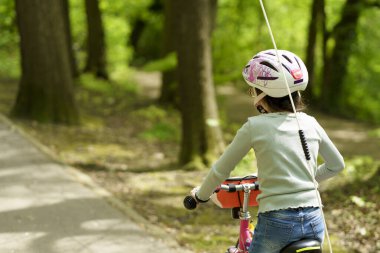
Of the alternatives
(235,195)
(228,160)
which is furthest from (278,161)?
(235,195)

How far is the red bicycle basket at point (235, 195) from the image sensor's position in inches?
148

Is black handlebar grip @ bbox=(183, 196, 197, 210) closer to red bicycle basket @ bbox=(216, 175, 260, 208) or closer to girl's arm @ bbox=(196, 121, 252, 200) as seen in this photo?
girl's arm @ bbox=(196, 121, 252, 200)

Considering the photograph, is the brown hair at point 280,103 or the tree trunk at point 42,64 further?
the tree trunk at point 42,64

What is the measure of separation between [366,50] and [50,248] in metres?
16.9

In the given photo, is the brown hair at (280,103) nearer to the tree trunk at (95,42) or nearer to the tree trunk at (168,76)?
the tree trunk at (168,76)

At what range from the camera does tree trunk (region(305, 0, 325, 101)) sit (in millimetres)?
21109

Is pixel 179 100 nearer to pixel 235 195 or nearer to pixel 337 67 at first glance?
pixel 235 195

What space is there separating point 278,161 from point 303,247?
51 centimetres

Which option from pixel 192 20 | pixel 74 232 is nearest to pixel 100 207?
pixel 74 232

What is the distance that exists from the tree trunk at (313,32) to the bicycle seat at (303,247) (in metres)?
18.1

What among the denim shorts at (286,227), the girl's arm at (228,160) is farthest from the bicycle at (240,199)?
the denim shorts at (286,227)

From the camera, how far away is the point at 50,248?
5863 millimetres

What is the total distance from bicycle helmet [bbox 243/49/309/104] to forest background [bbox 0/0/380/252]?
10.9ft

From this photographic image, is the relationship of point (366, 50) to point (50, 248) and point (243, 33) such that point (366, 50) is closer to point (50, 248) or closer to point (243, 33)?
point (243, 33)
